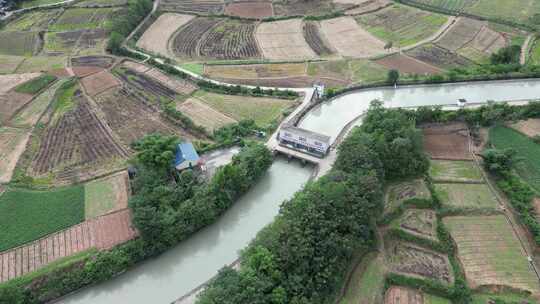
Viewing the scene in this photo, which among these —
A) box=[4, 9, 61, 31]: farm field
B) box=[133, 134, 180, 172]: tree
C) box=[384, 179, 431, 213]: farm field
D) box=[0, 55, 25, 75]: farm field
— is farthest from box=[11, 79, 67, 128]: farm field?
box=[384, 179, 431, 213]: farm field

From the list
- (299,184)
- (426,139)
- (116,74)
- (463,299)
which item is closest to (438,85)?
(426,139)

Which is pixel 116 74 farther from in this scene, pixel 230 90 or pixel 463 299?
pixel 463 299

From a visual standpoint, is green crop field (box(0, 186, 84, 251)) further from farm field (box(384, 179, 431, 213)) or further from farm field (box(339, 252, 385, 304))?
farm field (box(384, 179, 431, 213))

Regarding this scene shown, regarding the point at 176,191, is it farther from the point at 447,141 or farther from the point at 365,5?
the point at 365,5

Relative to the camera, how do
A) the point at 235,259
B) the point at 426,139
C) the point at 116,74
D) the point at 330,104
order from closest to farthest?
the point at 235,259 < the point at 426,139 < the point at 330,104 < the point at 116,74

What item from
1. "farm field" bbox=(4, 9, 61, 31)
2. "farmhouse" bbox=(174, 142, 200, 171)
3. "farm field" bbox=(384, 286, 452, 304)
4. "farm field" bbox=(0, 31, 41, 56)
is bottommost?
"farm field" bbox=(384, 286, 452, 304)

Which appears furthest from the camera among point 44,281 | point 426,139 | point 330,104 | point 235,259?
point 330,104
